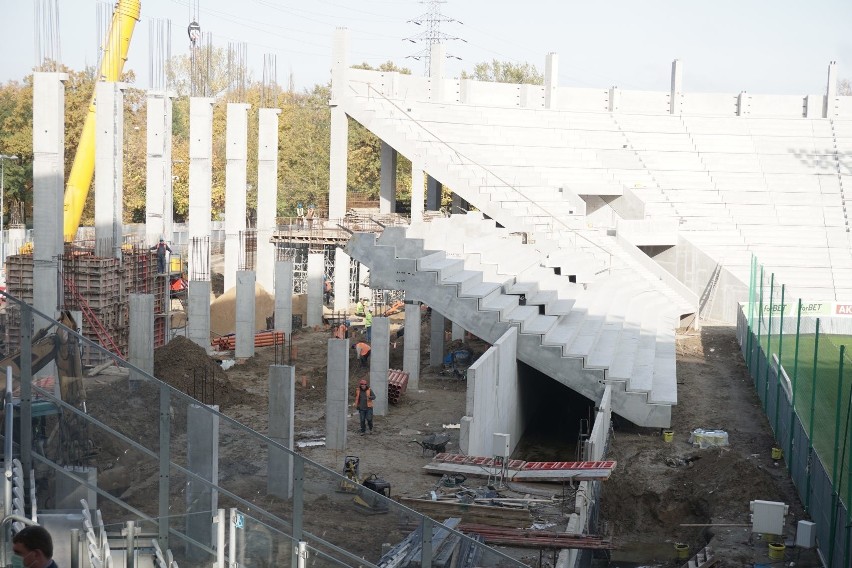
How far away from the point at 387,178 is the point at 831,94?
19437 millimetres

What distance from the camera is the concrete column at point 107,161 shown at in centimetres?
2528

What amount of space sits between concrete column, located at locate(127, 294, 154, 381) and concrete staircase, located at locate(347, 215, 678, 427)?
461cm

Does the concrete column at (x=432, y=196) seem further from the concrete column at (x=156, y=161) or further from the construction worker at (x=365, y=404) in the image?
the construction worker at (x=365, y=404)

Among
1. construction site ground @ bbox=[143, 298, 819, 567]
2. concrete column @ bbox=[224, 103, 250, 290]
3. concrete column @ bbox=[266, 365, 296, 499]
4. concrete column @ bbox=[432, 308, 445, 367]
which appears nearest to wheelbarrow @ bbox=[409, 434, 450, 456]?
construction site ground @ bbox=[143, 298, 819, 567]

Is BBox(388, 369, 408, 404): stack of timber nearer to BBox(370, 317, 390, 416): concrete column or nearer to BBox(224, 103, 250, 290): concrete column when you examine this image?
BBox(370, 317, 390, 416): concrete column

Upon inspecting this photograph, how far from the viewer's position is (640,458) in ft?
62.0

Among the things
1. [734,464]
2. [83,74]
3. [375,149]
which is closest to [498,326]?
[734,464]

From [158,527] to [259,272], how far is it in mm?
27034

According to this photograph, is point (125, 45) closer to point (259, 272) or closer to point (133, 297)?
point (259, 272)

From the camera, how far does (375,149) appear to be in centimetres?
6278

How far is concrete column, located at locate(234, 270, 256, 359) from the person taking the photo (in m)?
27.2

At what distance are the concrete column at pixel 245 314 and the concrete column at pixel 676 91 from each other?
2432cm

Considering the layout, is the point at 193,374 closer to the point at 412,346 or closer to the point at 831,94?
the point at 412,346

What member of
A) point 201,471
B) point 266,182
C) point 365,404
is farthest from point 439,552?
point 266,182
